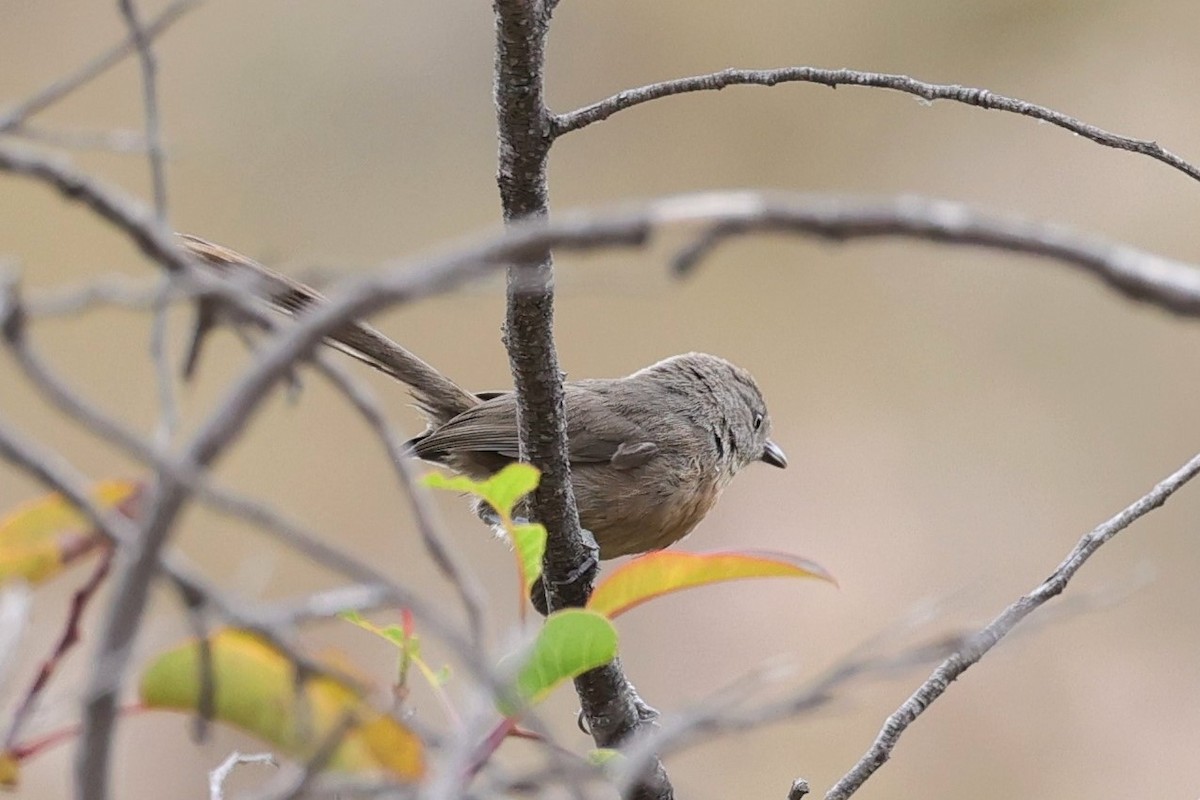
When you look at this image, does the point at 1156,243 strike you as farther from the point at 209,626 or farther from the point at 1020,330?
the point at 209,626

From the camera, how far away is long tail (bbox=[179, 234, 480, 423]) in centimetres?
205

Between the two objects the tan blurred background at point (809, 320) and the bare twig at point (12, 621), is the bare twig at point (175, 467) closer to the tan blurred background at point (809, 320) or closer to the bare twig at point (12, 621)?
the bare twig at point (12, 621)

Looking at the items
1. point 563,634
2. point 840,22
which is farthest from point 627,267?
point 840,22

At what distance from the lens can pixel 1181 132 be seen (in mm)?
5246

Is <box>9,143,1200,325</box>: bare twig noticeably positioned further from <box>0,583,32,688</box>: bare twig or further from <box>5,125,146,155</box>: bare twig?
<box>5,125,146,155</box>: bare twig

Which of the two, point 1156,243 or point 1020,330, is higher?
point 1156,243

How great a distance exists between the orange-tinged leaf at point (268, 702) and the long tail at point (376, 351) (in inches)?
49.1

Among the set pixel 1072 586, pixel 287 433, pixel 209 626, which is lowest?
pixel 209 626

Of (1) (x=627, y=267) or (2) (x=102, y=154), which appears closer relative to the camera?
(1) (x=627, y=267)

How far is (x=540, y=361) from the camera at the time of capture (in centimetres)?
171

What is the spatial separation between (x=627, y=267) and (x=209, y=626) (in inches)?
14.1

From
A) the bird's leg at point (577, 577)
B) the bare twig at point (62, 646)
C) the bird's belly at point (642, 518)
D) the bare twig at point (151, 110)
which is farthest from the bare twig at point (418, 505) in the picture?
the bird's belly at point (642, 518)

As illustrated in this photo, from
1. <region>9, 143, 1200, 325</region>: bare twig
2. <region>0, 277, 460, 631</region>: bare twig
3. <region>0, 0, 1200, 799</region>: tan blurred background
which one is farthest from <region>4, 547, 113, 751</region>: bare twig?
<region>0, 0, 1200, 799</region>: tan blurred background

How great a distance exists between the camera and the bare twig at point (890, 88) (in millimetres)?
1478
